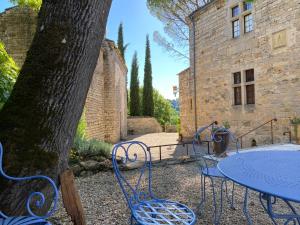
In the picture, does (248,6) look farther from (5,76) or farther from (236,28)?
(5,76)

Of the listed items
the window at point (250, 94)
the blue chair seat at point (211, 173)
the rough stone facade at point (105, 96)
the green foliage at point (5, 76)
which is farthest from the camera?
the rough stone facade at point (105, 96)

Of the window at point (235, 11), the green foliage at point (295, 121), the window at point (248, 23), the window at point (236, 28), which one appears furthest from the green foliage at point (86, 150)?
the window at point (235, 11)

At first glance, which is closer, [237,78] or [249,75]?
[249,75]

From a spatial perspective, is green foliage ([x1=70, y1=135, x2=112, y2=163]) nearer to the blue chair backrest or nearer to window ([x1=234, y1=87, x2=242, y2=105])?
the blue chair backrest

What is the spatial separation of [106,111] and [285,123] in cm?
700

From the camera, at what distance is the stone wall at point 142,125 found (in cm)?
2064

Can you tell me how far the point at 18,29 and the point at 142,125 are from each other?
47.6ft

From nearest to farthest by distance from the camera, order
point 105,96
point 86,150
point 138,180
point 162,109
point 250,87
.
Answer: point 138,180 → point 86,150 → point 250,87 → point 105,96 → point 162,109

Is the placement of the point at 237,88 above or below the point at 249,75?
below

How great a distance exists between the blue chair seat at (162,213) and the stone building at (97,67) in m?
6.09

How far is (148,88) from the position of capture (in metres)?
24.1

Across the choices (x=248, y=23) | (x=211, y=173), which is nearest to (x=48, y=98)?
(x=211, y=173)

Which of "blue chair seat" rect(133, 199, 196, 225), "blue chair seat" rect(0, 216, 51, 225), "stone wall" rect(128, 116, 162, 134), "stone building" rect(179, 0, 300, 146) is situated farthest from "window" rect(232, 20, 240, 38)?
"stone wall" rect(128, 116, 162, 134)

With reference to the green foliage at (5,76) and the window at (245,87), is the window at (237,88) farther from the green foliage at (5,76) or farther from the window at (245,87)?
the green foliage at (5,76)
